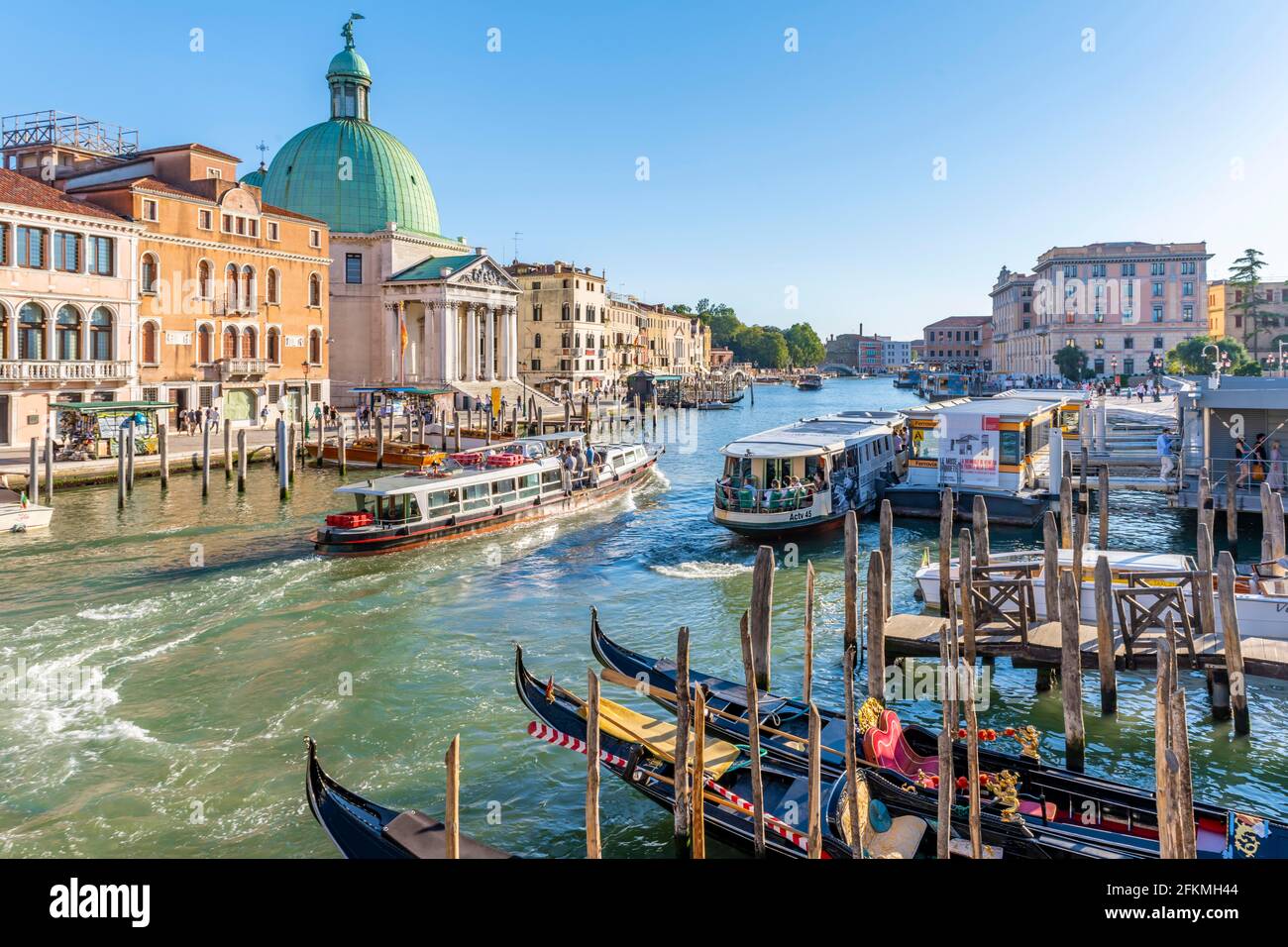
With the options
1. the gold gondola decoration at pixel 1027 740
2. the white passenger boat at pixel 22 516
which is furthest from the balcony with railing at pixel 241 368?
the gold gondola decoration at pixel 1027 740

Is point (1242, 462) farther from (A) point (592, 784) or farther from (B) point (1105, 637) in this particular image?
(A) point (592, 784)

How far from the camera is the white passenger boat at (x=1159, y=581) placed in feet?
47.3

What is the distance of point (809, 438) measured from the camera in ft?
91.4

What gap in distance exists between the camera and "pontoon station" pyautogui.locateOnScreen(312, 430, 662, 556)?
23922 millimetres

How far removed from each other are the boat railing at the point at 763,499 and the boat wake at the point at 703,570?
1921 millimetres

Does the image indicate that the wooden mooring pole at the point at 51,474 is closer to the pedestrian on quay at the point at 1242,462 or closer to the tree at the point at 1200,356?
the pedestrian on quay at the point at 1242,462

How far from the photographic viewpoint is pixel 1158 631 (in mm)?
14695

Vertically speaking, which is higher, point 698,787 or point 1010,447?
point 1010,447

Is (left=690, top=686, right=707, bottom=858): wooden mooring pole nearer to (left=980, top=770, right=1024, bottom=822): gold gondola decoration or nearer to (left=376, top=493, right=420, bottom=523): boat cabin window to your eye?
(left=980, top=770, right=1024, bottom=822): gold gondola decoration

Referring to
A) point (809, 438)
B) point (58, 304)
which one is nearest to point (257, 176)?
point (58, 304)

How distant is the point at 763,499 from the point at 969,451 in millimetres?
6850

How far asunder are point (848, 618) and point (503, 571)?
996 cm
